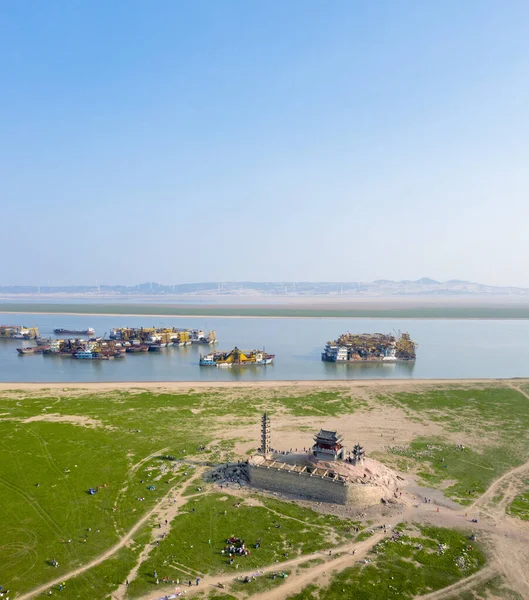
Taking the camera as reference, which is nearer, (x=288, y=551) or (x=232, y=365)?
(x=288, y=551)

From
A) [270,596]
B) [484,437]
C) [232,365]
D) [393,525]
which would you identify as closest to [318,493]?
[393,525]

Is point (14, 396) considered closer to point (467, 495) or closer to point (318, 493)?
point (318, 493)

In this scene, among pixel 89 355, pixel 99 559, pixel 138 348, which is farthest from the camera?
pixel 138 348

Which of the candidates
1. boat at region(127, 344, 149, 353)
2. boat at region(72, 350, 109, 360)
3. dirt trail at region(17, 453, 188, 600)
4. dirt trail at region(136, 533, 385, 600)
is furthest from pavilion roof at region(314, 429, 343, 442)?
boat at region(127, 344, 149, 353)

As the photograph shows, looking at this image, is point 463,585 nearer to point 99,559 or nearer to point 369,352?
point 99,559

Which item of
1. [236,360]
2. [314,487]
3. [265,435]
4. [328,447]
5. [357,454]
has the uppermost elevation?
[265,435]

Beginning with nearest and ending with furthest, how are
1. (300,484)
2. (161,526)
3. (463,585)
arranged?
(463,585) → (161,526) → (300,484)

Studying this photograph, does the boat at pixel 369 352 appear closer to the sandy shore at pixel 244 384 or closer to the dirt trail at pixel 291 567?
the sandy shore at pixel 244 384

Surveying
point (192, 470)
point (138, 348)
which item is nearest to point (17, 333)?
point (138, 348)
